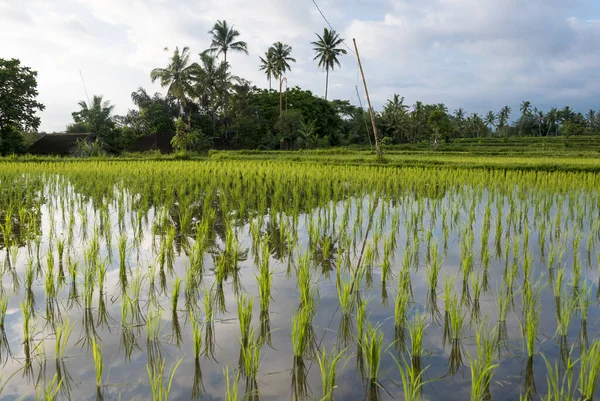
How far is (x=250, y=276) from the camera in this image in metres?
3.94

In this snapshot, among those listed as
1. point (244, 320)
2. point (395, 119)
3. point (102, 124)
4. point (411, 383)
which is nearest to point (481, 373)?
point (411, 383)

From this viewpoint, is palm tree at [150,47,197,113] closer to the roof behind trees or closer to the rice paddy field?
the roof behind trees

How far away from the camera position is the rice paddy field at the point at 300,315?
2180mm

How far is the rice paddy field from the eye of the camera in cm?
218

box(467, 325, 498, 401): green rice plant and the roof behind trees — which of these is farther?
the roof behind trees

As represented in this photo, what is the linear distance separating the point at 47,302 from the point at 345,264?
228 centimetres

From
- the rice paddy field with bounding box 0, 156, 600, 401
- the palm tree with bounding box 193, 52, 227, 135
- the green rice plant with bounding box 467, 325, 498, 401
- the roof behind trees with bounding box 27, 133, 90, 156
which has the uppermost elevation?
the palm tree with bounding box 193, 52, 227, 135

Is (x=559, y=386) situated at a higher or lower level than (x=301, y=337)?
lower

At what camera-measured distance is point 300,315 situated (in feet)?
7.83

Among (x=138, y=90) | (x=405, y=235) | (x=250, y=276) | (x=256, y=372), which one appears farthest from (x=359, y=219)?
(x=138, y=90)

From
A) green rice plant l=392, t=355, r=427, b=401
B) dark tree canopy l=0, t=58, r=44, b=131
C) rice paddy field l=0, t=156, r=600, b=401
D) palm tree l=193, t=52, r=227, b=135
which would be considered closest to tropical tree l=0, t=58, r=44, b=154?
dark tree canopy l=0, t=58, r=44, b=131

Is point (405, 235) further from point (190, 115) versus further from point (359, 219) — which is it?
point (190, 115)

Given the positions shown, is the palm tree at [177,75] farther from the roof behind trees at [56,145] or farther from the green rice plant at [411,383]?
the green rice plant at [411,383]

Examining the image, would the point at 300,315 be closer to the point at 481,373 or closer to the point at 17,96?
the point at 481,373
